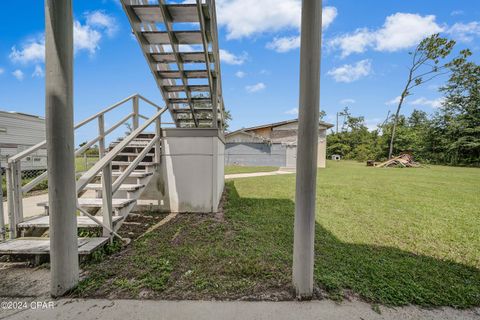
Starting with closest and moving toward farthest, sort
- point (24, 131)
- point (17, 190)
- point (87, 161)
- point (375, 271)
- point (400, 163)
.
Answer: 1. point (375, 271)
2. point (17, 190)
3. point (87, 161)
4. point (24, 131)
5. point (400, 163)

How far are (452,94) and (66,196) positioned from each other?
36.2 meters

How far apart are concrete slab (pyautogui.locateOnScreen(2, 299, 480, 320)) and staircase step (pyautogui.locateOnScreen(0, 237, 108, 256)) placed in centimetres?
71

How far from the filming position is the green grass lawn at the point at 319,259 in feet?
6.30

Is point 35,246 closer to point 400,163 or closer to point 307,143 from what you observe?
point 307,143

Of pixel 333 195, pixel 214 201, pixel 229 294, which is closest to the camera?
pixel 229 294

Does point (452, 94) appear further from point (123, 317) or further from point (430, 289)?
point (123, 317)

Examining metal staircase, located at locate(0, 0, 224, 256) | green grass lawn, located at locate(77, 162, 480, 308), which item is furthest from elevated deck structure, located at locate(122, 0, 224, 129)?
green grass lawn, located at locate(77, 162, 480, 308)

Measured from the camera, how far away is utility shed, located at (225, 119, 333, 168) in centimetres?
1688

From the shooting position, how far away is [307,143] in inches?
69.6

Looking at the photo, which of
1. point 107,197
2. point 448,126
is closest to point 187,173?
point 107,197

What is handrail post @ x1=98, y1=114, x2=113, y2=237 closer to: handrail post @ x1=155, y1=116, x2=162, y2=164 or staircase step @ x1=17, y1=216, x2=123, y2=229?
staircase step @ x1=17, y1=216, x2=123, y2=229

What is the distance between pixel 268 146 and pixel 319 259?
15139mm

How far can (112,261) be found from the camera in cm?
246

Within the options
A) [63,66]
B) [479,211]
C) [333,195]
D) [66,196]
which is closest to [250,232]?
[66,196]
